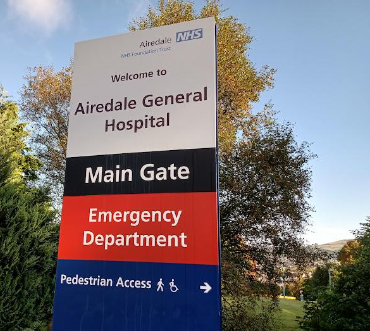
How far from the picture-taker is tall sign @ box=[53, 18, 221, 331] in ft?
6.82

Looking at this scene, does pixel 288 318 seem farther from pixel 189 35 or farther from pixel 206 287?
pixel 189 35

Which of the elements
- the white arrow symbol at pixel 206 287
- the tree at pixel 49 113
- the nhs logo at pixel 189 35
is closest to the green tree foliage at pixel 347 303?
the white arrow symbol at pixel 206 287

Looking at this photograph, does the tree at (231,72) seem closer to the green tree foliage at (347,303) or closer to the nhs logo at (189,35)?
the green tree foliage at (347,303)

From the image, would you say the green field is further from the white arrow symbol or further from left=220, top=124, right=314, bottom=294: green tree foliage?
the white arrow symbol

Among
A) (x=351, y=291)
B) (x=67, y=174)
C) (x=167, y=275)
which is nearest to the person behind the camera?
(x=167, y=275)

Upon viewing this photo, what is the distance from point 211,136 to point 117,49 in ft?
3.42

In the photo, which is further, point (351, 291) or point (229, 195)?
point (229, 195)

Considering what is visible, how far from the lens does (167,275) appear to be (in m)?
2.10

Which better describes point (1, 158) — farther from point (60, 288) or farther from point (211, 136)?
point (211, 136)

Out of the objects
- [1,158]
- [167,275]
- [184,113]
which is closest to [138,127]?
[184,113]

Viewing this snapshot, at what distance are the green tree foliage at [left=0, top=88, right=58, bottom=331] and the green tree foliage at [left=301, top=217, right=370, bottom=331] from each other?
219 inches

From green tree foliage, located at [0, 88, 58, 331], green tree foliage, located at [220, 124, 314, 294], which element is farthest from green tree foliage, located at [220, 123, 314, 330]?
green tree foliage, located at [0, 88, 58, 331]

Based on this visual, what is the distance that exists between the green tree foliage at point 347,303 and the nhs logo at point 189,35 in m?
6.02

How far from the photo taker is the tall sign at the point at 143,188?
6.82ft
